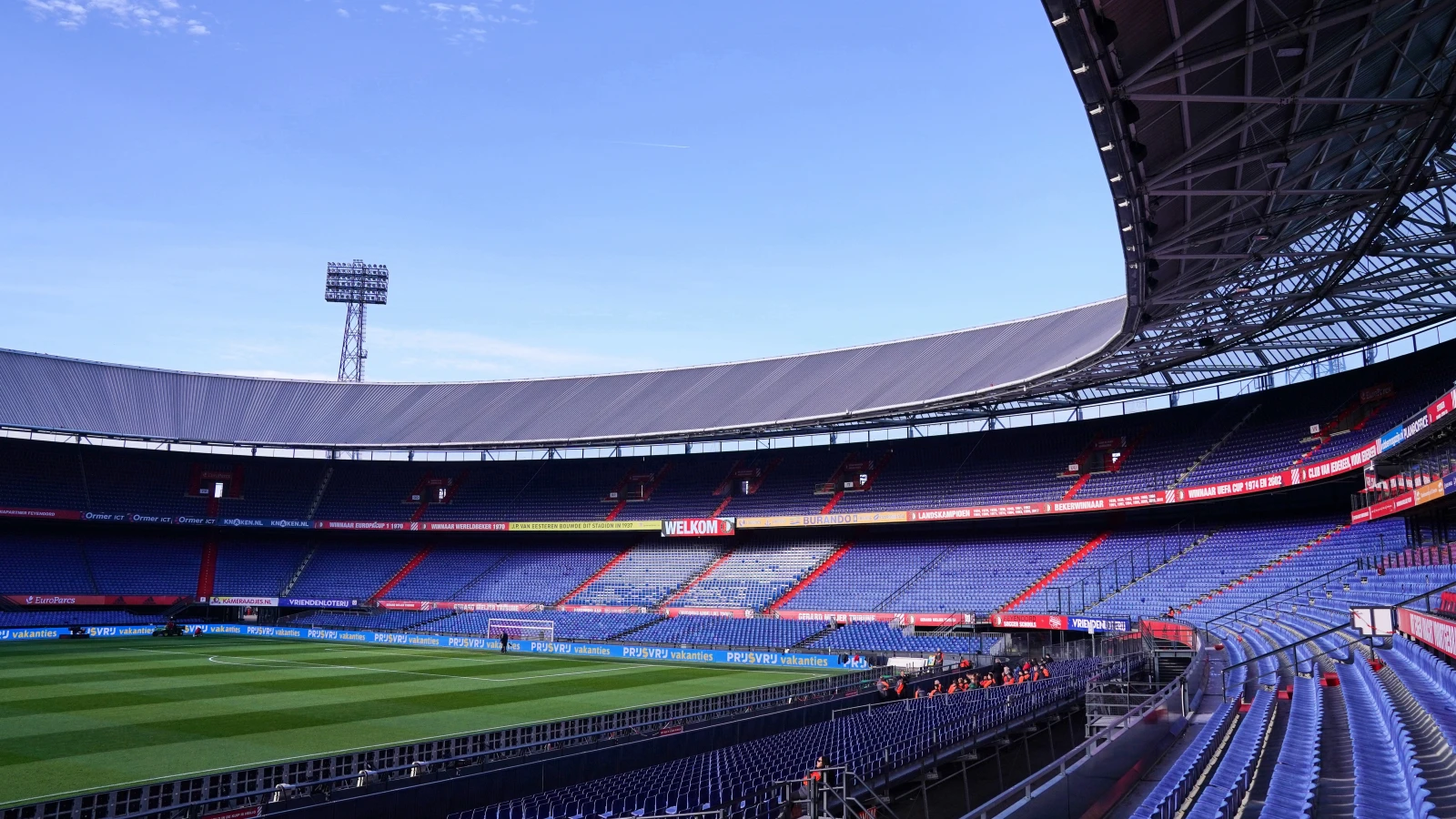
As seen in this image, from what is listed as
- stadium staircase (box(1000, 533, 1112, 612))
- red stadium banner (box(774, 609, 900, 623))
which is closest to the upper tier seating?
stadium staircase (box(1000, 533, 1112, 612))

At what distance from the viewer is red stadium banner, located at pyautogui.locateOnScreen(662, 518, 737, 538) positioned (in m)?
55.4

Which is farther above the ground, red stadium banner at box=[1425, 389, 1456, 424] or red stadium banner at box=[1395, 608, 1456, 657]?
red stadium banner at box=[1425, 389, 1456, 424]

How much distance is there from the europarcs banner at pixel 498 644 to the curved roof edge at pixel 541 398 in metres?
11.0

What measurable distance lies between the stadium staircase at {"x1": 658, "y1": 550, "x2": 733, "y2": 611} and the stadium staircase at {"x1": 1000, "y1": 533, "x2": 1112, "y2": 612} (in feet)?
59.5

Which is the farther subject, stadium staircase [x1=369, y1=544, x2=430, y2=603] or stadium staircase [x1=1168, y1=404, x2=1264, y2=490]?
stadium staircase [x1=369, y1=544, x2=430, y2=603]

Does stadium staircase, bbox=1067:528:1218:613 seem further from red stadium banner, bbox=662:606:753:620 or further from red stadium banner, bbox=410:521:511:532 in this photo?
red stadium banner, bbox=410:521:511:532

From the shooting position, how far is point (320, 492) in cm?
6631

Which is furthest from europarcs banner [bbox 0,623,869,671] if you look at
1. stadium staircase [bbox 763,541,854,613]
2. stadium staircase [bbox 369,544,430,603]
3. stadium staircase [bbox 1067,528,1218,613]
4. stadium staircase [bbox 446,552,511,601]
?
stadium staircase [bbox 1067,528,1218,613]

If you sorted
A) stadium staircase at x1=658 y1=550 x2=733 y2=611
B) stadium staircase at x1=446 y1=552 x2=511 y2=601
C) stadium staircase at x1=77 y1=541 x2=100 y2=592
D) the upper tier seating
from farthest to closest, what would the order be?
stadium staircase at x1=446 y1=552 x2=511 y2=601
stadium staircase at x1=77 y1=541 x2=100 y2=592
stadium staircase at x1=658 y1=550 x2=733 y2=611
the upper tier seating

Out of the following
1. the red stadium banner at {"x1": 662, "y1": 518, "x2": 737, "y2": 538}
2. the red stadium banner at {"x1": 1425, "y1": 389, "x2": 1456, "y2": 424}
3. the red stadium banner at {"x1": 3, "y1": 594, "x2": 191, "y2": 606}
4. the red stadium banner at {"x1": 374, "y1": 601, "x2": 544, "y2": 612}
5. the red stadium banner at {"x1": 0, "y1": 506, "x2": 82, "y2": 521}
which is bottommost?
the red stadium banner at {"x1": 374, "y1": 601, "x2": 544, "y2": 612}

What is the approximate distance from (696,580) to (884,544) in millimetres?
10674

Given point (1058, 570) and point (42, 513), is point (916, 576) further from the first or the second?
point (42, 513)

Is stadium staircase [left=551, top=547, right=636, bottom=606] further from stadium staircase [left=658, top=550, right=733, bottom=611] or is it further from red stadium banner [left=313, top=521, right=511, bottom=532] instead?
red stadium banner [left=313, top=521, right=511, bottom=532]

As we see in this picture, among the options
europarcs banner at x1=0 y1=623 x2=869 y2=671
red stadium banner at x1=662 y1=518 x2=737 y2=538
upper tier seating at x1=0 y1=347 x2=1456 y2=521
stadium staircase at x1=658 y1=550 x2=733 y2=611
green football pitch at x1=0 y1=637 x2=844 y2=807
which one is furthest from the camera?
red stadium banner at x1=662 y1=518 x2=737 y2=538
